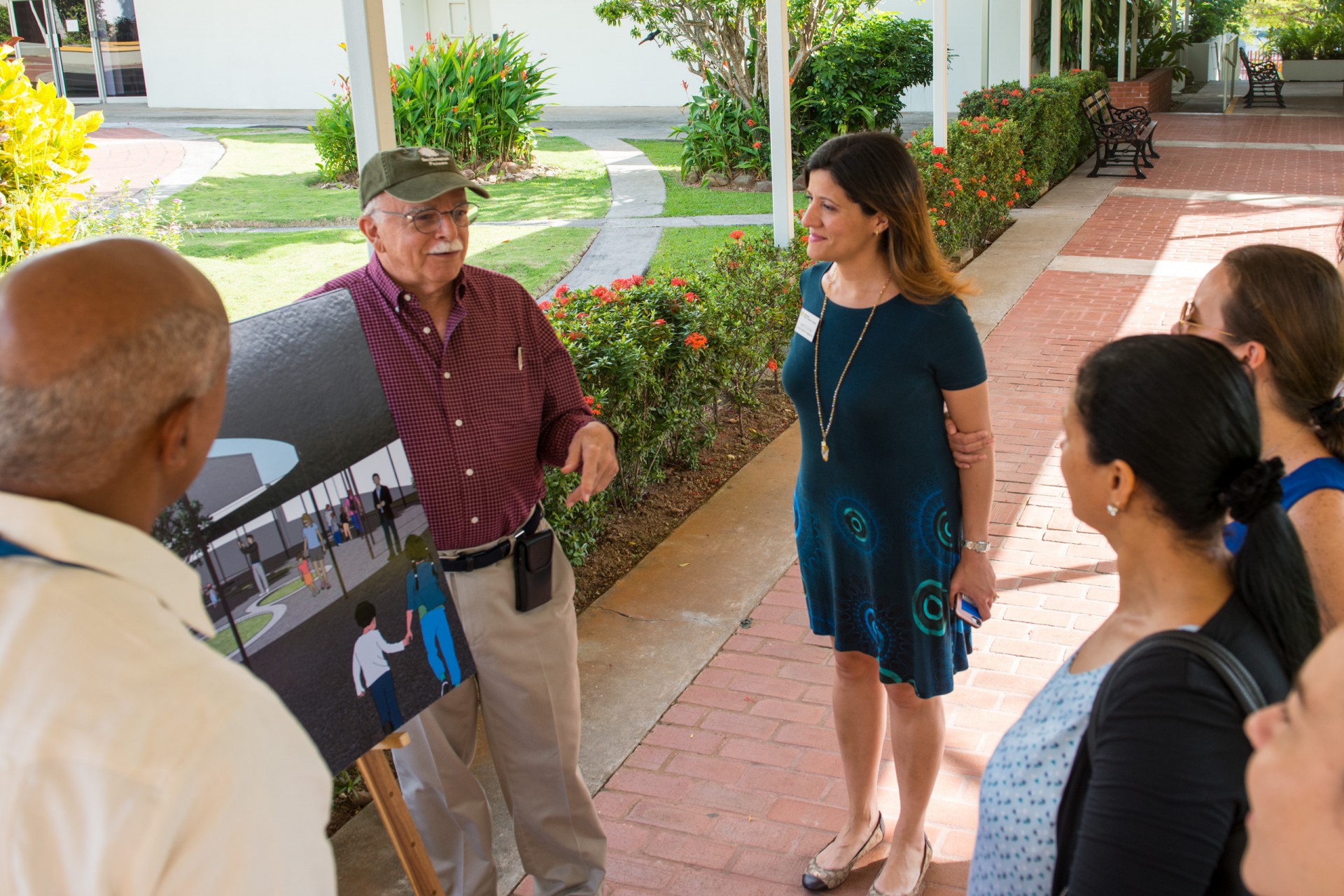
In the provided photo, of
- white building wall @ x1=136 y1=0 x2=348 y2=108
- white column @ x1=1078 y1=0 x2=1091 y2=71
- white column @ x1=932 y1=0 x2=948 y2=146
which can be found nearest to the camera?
white column @ x1=932 y1=0 x2=948 y2=146

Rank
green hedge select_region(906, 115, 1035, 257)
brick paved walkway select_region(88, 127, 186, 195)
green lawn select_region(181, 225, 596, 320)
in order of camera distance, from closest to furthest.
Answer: green hedge select_region(906, 115, 1035, 257) < green lawn select_region(181, 225, 596, 320) < brick paved walkway select_region(88, 127, 186, 195)

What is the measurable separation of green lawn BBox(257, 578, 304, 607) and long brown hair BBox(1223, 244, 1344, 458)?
1.93 metres

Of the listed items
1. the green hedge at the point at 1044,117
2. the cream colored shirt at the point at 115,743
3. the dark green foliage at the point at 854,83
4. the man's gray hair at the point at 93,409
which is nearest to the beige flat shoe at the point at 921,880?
the cream colored shirt at the point at 115,743

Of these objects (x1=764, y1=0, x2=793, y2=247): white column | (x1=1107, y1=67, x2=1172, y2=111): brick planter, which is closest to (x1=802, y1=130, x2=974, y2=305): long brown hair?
(x1=764, y1=0, x2=793, y2=247): white column

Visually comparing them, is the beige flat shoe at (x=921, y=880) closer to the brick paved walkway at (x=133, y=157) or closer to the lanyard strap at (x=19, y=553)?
the lanyard strap at (x=19, y=553)

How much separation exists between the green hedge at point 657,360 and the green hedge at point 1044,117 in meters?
8.08

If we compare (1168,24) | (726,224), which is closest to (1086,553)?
(726,224)

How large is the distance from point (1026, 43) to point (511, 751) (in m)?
16.7

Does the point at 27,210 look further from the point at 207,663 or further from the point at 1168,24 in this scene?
the point at 1168,24

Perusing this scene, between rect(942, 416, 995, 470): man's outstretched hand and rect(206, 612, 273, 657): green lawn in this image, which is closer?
rect(206, 612, 273, 657): green lawn

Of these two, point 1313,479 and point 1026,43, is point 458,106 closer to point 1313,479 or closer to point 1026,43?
point 1026,43

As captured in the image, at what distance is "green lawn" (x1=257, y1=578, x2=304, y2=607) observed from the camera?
210 cm

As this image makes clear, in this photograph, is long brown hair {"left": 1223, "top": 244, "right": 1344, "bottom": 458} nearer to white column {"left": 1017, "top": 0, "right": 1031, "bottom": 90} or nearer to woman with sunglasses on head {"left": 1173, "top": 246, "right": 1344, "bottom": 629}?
woman with sunglasses on head {"left": 1173, "top": 246, "right": 1344, "bottom": 629}

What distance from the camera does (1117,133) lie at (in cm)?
1770
